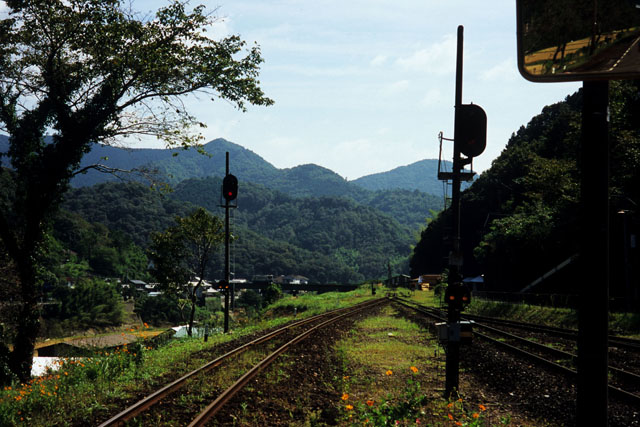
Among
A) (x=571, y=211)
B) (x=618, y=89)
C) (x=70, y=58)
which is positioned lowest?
(x=571, y=211)

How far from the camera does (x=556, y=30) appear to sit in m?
2.48

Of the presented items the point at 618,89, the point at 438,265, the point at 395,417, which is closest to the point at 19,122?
the point at 395,417

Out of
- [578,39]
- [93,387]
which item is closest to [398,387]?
[93,387]

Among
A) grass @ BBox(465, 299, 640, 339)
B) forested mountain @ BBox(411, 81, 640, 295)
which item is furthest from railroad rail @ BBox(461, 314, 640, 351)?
forested mountain @ BBox(411, 81, 640, 295)

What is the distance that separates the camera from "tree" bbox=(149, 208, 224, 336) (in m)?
49.2

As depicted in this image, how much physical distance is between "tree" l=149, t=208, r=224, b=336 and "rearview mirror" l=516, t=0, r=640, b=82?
4775 cm

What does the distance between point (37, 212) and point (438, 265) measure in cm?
8654

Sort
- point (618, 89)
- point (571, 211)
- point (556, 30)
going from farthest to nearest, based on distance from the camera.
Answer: point (571, 211)
point (618, 89)
point (556, 30)

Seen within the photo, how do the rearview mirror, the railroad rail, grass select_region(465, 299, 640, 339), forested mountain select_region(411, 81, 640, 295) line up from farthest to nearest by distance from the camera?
forested mountain select_region(411, 81, 640, 295), grass select_region(465, 299, 640, 339), the railroad rail, the rearview mirror

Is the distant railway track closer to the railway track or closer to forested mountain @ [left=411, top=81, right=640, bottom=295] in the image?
forested mountain @ [left=411, top=81, right=640, bottom=295]

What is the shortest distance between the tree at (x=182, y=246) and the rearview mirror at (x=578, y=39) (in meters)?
47.7

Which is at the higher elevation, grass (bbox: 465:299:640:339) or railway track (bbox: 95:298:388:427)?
railway track (bbox: 95:298:388:427)

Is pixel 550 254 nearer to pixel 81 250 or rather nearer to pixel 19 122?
pixel 19 122

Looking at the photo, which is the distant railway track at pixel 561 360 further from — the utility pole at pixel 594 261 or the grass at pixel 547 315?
the utility pole at pixel 594 261
